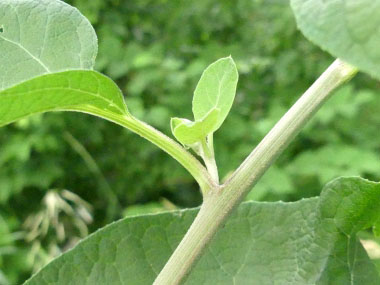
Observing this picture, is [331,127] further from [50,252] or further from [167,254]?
[167,254]

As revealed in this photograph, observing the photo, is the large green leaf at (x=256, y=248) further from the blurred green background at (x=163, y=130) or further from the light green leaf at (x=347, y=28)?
the blurred green background at (x=163, y=130)

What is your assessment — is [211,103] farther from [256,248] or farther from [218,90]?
[256,248]

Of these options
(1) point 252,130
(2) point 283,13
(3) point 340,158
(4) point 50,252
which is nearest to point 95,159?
(4) point 50,252

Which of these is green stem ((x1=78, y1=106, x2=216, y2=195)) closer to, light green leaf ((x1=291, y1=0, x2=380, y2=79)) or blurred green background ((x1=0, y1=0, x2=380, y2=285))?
light green leaf ((x1=291, y1=0, x2=380, y2=79))

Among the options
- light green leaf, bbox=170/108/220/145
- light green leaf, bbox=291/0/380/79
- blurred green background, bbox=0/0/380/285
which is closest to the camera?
light green leaf, bbox=291/0/380/79

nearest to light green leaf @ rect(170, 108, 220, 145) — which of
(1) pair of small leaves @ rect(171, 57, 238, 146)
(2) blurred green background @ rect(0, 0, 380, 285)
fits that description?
(1) pair of small leaves @ rect(171, 57, 238, 146)

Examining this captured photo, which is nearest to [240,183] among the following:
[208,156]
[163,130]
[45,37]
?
[208,156]
